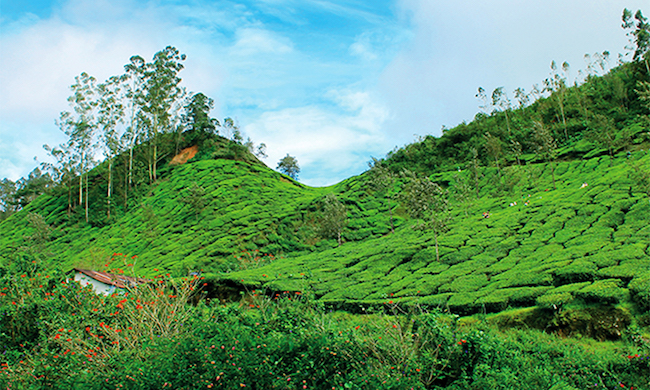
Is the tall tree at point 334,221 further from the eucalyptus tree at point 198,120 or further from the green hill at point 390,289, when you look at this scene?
the eucalyptus tree at point 198,120

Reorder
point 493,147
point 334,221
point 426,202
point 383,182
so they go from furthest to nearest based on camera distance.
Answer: point 493,147, point 383,182, point 334,221, point 426,202

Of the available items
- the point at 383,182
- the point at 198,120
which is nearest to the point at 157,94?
the point at 198,120

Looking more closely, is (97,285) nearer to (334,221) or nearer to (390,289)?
(390,289)

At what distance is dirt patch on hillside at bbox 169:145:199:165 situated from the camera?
40.6m

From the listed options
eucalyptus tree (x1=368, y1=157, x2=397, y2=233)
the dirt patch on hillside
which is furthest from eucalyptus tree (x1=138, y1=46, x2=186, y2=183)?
eucalyptus tree (x1=368, y1=157, x2=397, y2=233)

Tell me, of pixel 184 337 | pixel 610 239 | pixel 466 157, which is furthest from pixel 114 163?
pixel 610 239

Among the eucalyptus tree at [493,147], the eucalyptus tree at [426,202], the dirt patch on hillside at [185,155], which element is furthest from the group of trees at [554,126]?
the dirt patch on hillside at [185,155]

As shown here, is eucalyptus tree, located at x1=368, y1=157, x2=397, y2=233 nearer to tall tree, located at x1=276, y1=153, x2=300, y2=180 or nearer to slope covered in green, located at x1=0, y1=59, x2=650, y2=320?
slope covered in green, located at x1=0, y1=59, x2=650, y2=320

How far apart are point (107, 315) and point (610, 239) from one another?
1296 cm

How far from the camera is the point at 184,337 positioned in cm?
664

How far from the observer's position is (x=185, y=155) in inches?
1620

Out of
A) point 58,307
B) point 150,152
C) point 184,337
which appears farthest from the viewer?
point 150,152

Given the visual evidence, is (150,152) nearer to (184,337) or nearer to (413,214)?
(413,214)

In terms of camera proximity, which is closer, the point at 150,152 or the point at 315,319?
the point at 315,319
